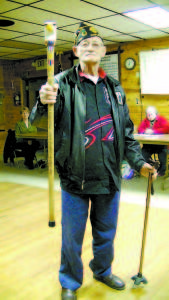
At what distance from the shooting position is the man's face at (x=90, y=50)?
160 centimetres

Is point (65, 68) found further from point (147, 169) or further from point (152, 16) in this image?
point (147, 169)

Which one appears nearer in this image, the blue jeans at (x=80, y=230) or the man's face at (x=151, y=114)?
the blue jeans at (x=80, y=230)

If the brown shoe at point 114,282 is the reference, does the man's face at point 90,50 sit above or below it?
above

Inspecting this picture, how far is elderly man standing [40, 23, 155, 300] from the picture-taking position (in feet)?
5.29

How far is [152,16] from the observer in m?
4.51

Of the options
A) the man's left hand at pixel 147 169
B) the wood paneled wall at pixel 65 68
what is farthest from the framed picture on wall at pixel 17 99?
the man's left hand at pixel 147 169

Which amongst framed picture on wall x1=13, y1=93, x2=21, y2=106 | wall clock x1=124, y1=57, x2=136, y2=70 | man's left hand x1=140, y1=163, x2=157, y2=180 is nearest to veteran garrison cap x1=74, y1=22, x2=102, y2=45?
man's left hand x1=140, y1=163, x2=157, y2=180

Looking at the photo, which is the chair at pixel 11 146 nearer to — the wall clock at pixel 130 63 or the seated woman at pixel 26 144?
the seated woman at pixel 26 144

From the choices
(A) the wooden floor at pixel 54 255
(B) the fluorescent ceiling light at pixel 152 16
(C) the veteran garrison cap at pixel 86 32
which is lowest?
(A) the wooden floor at pixel 54 255

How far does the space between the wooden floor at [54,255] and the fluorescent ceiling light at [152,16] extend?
269 centimetres

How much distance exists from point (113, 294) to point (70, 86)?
1.32 meters

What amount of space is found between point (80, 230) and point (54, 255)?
873 mm

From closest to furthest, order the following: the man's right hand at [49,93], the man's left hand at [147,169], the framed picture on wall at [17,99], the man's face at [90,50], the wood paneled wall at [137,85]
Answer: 1. the man's right hand at [49,93]
2. the man's face at [90,50]
3. the man's left hand at [147,169]
4. the wood paneled wall at [137,85]
5. the framed picture on wall at [17,99]

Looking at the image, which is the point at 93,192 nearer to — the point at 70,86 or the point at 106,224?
the point at 106,224
